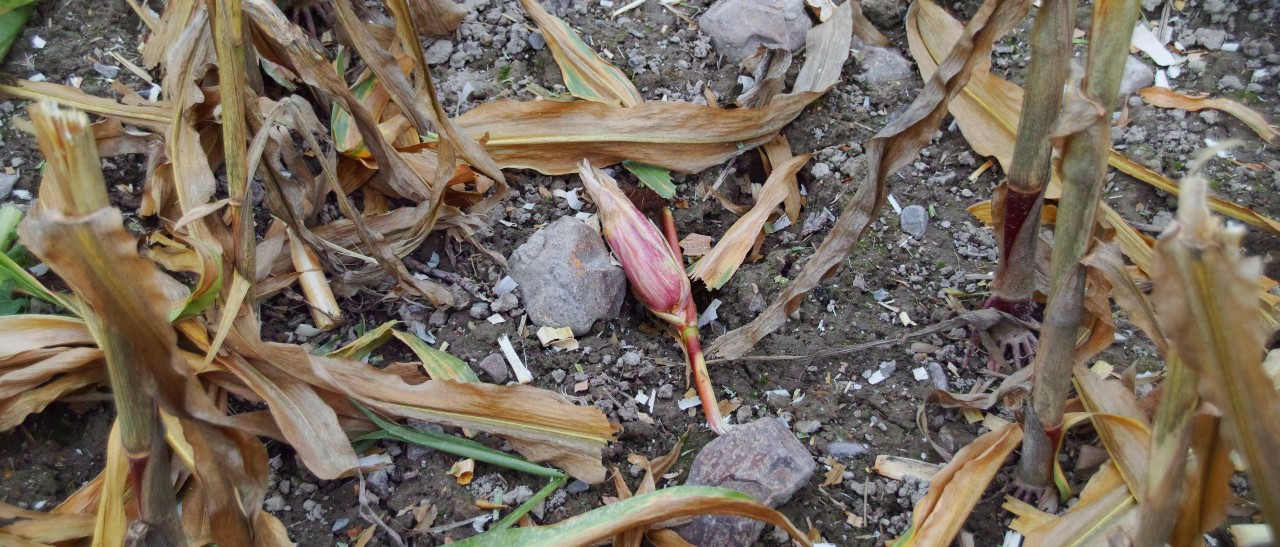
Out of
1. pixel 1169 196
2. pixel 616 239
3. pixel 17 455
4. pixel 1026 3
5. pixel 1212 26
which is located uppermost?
pixel 1026 3

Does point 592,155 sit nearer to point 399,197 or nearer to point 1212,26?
point 399,197

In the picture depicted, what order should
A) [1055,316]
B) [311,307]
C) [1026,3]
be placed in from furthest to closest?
[311,307]
[1026,3]
[1055,316]

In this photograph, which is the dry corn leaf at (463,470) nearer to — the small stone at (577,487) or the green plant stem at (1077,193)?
the small stone at (577,487)

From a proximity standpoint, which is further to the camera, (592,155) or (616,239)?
(592,155)

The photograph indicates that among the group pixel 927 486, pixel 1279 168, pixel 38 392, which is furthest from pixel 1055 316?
pixel 38 392

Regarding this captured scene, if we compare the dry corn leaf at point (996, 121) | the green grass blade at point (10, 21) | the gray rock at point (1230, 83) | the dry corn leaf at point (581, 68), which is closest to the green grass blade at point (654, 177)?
the dry corn leaf at point (581, 68)

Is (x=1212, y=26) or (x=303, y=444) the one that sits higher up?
(x=1212, y=26)

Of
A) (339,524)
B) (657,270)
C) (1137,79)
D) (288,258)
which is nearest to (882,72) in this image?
(1137,79)
